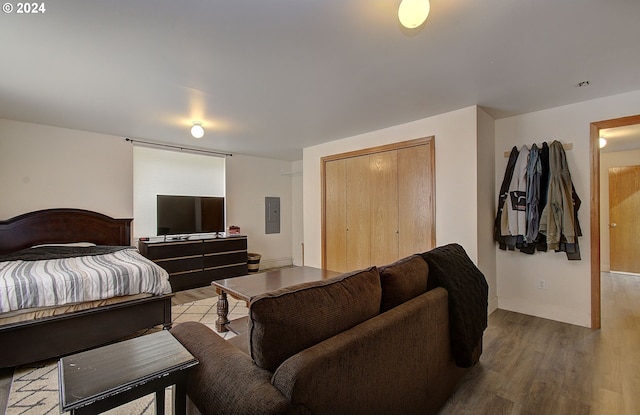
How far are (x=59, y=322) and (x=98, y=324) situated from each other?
0.91 feet

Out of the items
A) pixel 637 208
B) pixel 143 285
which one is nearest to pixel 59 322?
pixel 143 285

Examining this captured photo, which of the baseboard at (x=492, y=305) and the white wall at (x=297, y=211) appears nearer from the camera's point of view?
the baseboard at (x=492, y=305)

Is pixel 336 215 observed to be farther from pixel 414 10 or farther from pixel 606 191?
pixel 606 191

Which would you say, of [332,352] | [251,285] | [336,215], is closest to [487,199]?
[336,215]

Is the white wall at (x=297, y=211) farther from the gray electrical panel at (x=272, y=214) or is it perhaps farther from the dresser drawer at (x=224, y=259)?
the dresser drawer at (x=224, y=259)

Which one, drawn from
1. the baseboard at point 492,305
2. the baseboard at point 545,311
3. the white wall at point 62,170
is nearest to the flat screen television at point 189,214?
the white wall at point 62,170

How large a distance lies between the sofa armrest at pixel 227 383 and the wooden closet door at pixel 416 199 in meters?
2.90

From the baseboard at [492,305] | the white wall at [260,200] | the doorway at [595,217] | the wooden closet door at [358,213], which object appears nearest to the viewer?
the doorway at [595,217]

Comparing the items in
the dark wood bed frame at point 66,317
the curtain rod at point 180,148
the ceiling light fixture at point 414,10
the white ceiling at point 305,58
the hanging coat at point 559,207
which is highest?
the white ceiling at point 305,58

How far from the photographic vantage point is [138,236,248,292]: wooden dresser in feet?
14.2

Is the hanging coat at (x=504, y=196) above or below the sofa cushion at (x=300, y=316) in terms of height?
above

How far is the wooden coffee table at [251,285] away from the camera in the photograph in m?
2.54

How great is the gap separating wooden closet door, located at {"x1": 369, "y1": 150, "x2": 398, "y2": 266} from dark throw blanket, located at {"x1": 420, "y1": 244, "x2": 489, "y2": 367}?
1.81 m

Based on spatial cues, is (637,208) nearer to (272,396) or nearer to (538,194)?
(538,194)
